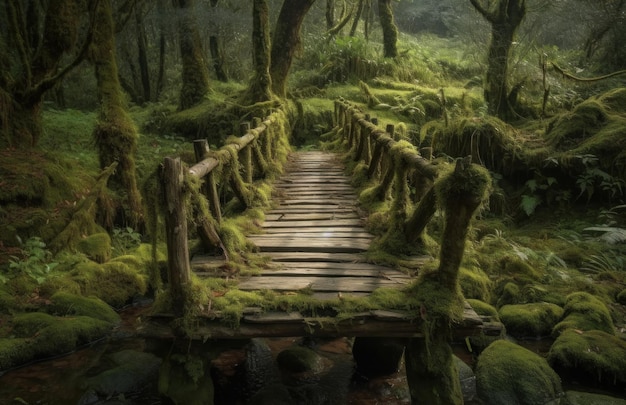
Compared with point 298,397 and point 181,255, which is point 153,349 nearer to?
point 181,255

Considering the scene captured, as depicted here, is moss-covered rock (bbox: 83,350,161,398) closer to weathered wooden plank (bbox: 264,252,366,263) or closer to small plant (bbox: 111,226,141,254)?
weathered wooden plank (bbox: 264,252,366,263)

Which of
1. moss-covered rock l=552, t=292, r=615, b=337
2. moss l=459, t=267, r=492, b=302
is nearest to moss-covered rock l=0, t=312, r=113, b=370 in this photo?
moss l=459, t=267, r=492, b=302

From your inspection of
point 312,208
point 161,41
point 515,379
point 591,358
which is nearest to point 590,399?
point 591,358

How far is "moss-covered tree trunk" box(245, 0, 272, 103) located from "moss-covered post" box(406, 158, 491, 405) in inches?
393

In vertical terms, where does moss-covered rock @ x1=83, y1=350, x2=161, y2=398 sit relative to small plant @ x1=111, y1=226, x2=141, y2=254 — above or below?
below

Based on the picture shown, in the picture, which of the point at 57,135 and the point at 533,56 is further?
the point at 533,56

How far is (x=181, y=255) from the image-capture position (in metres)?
3.66

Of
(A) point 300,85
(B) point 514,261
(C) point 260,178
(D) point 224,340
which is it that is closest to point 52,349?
(D) point 224,340

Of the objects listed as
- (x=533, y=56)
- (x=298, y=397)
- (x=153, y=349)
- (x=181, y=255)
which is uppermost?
(x=533, y=56)

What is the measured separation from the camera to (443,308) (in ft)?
12.2

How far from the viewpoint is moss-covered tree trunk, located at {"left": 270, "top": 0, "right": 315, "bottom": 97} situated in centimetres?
1342

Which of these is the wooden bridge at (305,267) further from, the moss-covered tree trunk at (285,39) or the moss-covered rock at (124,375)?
the moss-covered tree trunk at (285,39)

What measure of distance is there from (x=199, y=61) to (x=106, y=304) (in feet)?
31.9

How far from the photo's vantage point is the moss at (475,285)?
Answer: 22.2ft
